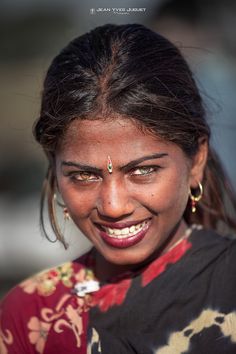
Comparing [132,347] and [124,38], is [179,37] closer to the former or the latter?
[124,38]

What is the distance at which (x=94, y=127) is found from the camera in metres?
2.17

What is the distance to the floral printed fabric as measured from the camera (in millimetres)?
2152

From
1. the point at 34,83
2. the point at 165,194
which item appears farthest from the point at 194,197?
the point at 34,83

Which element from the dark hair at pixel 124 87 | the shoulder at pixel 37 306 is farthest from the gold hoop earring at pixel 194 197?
the shoulder at pixel 37 306

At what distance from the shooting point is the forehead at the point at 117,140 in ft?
7.05

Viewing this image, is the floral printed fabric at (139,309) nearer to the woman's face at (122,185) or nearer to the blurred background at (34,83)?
the woman's face at (122,185)

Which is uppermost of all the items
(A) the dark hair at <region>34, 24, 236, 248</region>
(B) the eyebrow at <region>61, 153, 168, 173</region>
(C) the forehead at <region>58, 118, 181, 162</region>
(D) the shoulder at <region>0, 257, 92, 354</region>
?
(A) the dark hair at <region>34, 24, 236, 248</region>

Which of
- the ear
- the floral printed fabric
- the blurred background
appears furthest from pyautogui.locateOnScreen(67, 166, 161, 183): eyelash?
the blurred background

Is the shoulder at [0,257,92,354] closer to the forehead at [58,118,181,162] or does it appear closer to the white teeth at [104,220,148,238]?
the white teeth at [104,220,148,238]

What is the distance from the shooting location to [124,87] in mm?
2188

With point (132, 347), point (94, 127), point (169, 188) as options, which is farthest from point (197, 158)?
point (132, 347)

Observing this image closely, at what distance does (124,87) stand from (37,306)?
92 cm

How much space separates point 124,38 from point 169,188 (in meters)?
0.57

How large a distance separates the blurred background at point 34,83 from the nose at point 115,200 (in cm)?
141
